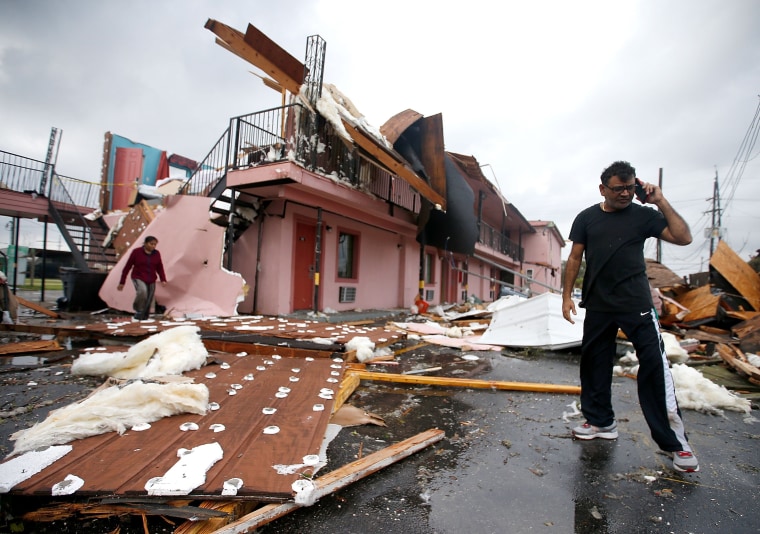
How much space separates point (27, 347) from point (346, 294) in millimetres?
7885

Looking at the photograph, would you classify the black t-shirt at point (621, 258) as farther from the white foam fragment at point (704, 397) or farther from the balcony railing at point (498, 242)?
the balcony railing at point (498, 242)

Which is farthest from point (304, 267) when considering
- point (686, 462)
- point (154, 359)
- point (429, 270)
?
point (686, 462)

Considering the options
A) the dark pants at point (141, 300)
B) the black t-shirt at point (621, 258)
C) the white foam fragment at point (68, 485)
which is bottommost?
the white foam fragment at point (68, 485)

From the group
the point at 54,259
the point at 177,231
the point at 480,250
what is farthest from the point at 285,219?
the point at 54,259

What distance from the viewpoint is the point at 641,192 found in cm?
238

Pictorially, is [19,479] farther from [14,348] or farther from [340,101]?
[340,101]

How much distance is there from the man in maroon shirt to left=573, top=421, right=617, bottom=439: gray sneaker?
7.13 meters

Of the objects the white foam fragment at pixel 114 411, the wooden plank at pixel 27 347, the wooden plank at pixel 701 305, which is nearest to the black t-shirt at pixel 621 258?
the white foam fragment at pixel 114 411

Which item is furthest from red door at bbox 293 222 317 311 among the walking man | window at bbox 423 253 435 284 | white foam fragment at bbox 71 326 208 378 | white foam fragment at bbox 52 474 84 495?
white foam fragment at bbox 52 474 84 495

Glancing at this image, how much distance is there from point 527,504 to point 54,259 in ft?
119

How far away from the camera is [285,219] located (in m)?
9.47

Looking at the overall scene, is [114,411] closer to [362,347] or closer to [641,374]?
[362,347]

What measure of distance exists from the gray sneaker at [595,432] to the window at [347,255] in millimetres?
9490

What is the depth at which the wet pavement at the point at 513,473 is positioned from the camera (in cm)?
155
